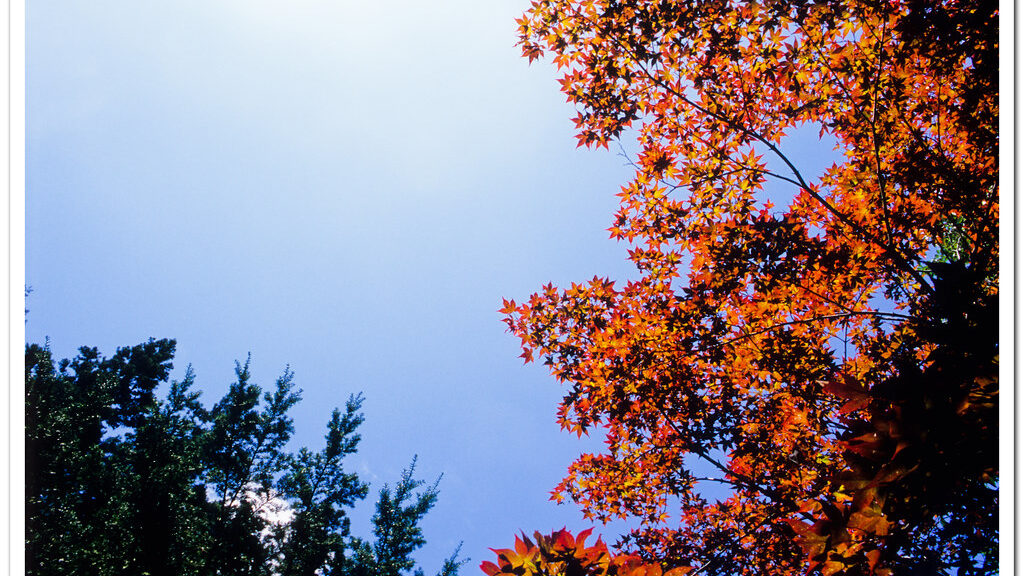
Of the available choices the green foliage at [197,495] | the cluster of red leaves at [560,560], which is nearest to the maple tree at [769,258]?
the cluster of red leaves at [560,560]

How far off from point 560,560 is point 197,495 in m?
12.9

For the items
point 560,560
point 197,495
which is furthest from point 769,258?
point 197,495

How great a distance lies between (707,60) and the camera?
365 cm

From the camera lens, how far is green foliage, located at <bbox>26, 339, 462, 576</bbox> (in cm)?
921

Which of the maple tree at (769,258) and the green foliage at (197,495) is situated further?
the green foliage at (197,495)

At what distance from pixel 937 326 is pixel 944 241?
367cm

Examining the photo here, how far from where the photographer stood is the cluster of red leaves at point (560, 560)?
6.36ft

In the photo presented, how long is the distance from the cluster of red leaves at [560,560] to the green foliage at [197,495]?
965 centimetres

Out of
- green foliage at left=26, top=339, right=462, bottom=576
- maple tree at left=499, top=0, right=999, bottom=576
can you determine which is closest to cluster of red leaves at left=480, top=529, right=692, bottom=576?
maple tree at left=499, top=0, right=999, bottom=576

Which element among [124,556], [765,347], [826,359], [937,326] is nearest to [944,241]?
[826,359]

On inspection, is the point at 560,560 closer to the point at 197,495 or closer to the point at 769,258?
the point at 769,258

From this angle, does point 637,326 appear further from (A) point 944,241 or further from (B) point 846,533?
(A) point 944,241

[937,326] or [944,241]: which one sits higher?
[944,241]

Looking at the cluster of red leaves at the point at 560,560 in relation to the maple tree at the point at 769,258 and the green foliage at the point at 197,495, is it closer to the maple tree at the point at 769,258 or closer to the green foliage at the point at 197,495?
the maple tree at the point at 769,258
